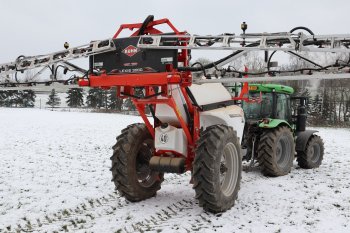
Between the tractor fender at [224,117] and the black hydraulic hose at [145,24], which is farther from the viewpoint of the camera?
the tractor fender at [224,117]

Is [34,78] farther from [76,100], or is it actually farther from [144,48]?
[76,100]

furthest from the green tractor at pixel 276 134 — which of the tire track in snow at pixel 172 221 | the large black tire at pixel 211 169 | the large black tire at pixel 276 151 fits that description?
the tire track in snow at pixel 172 221

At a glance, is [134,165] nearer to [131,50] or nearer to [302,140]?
[131,50]

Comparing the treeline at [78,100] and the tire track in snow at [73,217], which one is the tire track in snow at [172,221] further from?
the treeline at [78,100]

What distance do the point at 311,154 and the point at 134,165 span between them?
591cm

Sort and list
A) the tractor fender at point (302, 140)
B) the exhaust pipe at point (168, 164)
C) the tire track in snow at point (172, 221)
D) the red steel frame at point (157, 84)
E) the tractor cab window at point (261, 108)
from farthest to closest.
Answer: the tractor fender at point (302, 140) → the tractor cab window at point (261, 108) → the exhaust pipe at point (168, 164) → the red steel frame at point (157, 84) → the tire track in snow at point (172, 221)

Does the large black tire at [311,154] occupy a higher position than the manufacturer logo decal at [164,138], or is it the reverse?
the manufacturer logo decal at [164,138]

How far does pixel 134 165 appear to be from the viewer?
6.77 m

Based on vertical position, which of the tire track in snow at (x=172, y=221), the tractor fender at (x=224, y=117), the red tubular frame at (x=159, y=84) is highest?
the red tubular frame at (x=159, y=84)

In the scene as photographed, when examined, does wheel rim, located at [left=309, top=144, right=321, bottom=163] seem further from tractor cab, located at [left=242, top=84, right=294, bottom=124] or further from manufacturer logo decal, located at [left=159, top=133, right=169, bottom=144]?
manufacturer logo decal, located at [left=159, top=133, right=169, bottom=144]

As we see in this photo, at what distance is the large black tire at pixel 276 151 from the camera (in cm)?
878

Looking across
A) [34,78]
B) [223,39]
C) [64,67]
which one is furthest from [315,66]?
[34,78]

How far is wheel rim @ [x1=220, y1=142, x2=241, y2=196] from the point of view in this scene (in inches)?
254

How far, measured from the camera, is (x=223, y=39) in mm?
5453
